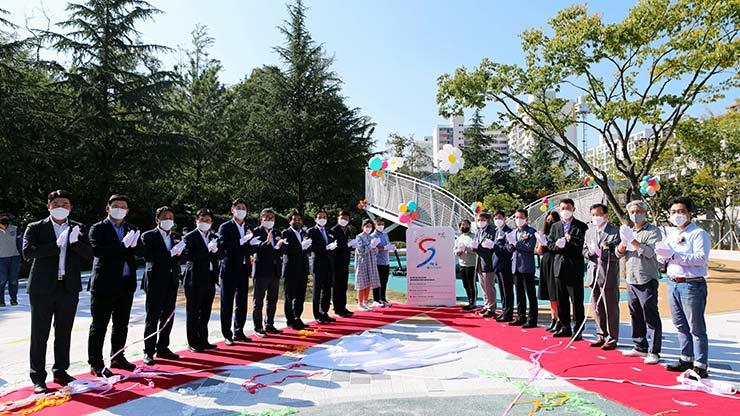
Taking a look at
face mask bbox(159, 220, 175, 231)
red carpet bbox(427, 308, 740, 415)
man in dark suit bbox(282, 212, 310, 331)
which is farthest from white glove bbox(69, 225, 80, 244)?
red carpet bbox(427, 308, 740, 415)

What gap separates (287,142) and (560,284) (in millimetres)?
15917

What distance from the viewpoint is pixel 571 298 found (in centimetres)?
554

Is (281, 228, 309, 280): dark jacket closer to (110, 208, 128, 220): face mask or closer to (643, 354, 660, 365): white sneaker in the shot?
(110, 208, 128, 220): face mask

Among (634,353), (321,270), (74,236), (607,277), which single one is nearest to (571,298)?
(607,277)

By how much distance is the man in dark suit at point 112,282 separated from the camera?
4133mm

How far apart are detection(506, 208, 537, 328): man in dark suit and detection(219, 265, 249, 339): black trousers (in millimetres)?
3528

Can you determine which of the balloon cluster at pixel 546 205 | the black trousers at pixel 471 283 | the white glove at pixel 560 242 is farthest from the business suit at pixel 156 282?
the balloon cluster at pixel 546 205

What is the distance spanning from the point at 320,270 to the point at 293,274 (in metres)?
0.56

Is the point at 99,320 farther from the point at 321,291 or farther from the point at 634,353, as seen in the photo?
the point at 634,353

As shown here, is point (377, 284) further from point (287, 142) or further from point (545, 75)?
point (287, 142)

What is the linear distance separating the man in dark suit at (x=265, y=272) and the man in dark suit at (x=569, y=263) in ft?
11.1

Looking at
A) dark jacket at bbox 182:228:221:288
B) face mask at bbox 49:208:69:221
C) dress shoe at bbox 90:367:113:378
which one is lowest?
dress shoe at bbox 90:367:113:378

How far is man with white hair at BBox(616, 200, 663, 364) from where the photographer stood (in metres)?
4.48

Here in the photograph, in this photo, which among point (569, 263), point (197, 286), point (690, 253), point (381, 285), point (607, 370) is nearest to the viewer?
point (690, 253)
